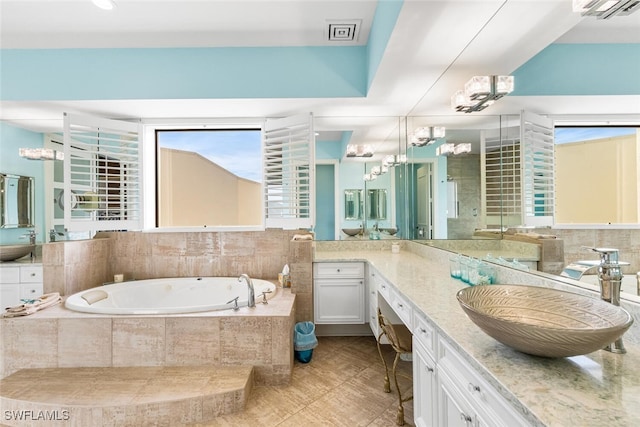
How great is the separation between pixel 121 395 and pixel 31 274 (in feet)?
6.96

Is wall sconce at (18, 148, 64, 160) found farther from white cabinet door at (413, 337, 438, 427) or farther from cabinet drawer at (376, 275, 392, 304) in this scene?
white cabinet door at (413, 337, 438, 427)

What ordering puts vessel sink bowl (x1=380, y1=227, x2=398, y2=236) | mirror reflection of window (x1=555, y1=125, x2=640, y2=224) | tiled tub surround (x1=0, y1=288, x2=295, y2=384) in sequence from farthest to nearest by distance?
vessel sink bowl (x1=380, y1=227, x2=398, y2=236)
tiled tub surround (x1=0, y1=288, x2=295, y2=384)
mirror reflection of window (x1=555, y1=125, x2=640, y2=224)

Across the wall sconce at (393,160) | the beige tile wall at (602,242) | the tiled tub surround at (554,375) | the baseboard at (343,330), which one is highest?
the wall sconce at (393,160)

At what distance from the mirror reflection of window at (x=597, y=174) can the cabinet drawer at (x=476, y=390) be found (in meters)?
0.64

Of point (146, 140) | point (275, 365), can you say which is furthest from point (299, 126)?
point (275, 365)

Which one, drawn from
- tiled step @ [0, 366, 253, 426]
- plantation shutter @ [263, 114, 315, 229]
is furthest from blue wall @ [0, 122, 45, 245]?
plantation shutter @ [263, 114, 315, 229]

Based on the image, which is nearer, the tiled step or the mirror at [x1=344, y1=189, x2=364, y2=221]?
the tiled step

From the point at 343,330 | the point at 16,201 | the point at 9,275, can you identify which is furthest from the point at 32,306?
the point at 343,330

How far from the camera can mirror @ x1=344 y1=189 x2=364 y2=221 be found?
331cm

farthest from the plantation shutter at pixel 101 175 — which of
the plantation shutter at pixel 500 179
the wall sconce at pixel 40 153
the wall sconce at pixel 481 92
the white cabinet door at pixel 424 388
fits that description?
the plantation shutter at pixel 500 179

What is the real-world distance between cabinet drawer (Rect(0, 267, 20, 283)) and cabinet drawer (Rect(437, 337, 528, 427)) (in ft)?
12.9

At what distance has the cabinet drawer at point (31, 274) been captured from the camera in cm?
290

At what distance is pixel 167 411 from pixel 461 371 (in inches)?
66.6

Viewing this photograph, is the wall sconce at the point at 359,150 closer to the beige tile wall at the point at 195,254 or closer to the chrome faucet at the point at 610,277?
the beige tile wall at the point at 195,254
